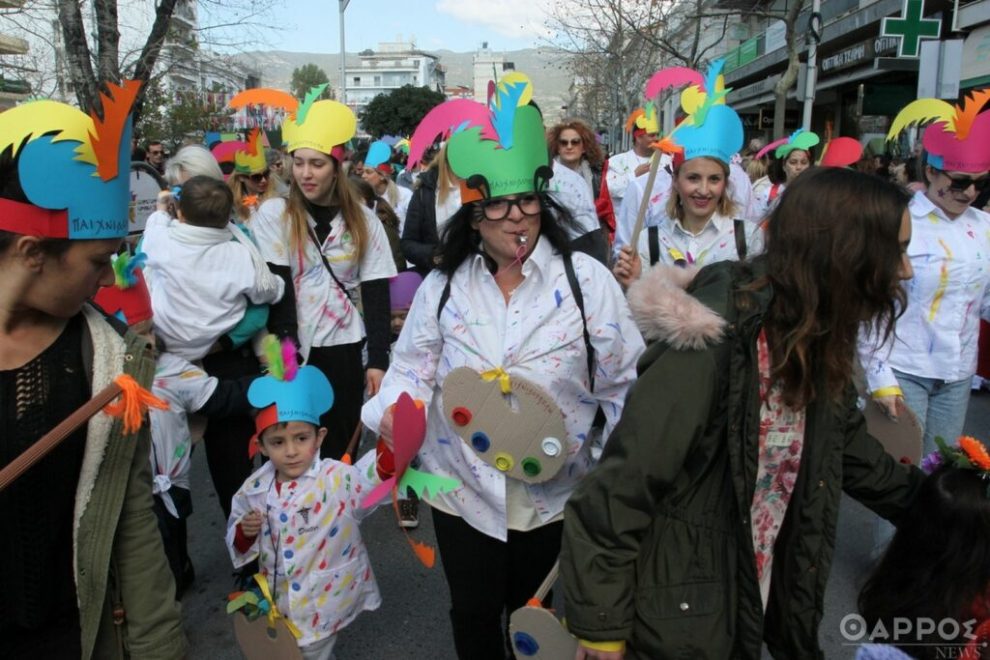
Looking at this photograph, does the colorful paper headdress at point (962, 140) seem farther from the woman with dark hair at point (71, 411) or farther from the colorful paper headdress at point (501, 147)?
the woman with dark hair at point (71, 411)

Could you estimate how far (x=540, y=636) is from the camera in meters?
2.06

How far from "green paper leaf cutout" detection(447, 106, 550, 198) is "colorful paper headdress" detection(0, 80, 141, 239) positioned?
1.04m

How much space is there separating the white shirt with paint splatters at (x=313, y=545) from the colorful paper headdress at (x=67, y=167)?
1.50 metres

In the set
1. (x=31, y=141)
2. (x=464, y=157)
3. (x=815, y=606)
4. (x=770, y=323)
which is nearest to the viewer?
(x=31, y=141)

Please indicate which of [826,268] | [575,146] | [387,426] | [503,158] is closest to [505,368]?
[387,426]

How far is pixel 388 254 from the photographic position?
4.02 m

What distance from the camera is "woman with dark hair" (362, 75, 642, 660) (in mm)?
2364

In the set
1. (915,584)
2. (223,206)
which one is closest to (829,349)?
(915,584)

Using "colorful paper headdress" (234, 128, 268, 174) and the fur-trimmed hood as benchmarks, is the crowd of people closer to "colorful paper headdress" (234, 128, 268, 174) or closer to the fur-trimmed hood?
the fur-trimmed hood

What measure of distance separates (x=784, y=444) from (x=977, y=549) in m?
0.58

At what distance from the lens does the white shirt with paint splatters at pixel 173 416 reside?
3436 millimetres

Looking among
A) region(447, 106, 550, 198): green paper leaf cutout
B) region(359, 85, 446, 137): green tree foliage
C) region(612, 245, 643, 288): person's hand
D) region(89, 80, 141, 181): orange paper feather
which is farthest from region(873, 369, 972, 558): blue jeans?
region(359, 85, 446, 137): green tree foliage

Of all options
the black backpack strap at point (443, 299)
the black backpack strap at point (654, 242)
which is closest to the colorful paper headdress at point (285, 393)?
the black backpack strap at point (443, 299)

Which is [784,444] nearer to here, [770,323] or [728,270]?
[770,323]
